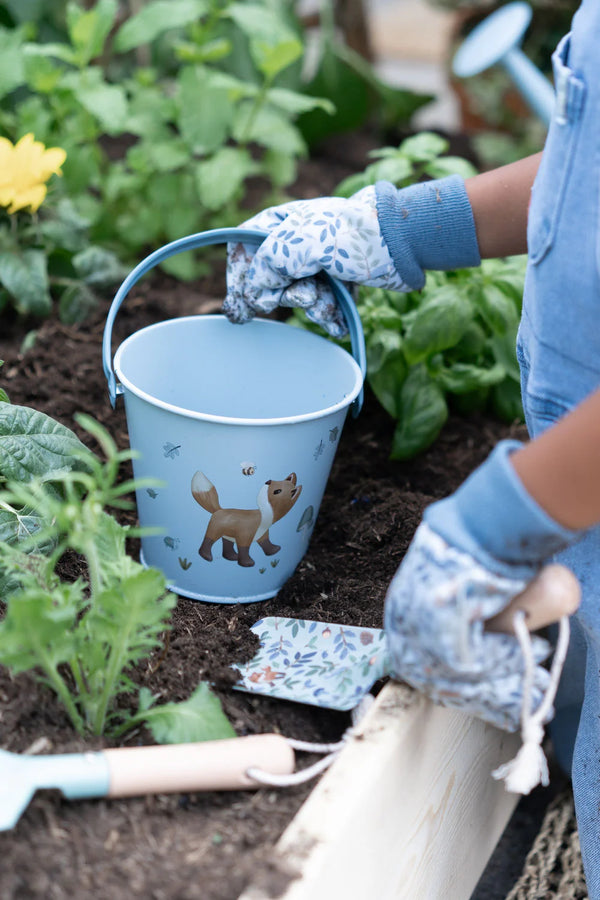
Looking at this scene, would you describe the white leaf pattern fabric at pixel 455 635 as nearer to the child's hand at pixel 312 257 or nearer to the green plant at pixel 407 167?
the child's hand at pixel 312 257

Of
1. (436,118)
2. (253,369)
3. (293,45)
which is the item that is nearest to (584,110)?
(253,369)

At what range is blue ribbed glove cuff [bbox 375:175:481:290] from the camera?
0.98 m

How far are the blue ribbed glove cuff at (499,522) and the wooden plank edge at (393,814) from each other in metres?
0.22

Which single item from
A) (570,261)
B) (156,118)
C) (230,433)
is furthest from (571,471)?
(156,118)

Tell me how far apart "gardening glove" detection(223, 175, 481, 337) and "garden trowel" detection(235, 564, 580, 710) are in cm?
37

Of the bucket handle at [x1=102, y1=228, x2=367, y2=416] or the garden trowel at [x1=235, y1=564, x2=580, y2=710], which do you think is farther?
the bucket handle at [x1=102, y1=228, x2=367, y2=416]

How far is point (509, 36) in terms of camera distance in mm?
1724

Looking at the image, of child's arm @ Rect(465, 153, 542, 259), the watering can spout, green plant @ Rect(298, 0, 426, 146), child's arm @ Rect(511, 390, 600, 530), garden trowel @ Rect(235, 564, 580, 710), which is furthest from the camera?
green plant @ Rect(298, 0, 426, 146)

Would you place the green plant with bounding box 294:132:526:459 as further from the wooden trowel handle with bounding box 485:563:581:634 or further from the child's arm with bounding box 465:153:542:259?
the wooden trowel handle with bounding box 485:563:581:634

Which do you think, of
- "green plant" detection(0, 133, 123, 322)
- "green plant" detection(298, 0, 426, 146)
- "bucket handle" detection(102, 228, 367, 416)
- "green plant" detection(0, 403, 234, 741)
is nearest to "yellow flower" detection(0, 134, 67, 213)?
"green plant" detection(0, 133, 123, 322)

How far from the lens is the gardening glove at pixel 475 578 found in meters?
0.66

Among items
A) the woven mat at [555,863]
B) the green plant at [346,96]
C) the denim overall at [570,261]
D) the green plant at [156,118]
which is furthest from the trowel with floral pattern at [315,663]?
the green plant at [346,96]

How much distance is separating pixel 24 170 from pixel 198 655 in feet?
2.51

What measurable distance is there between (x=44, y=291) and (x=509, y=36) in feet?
3.34
